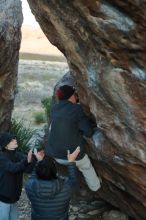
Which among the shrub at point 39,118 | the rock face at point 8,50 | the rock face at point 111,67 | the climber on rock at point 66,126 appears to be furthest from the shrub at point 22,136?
the rock face at point 111,67

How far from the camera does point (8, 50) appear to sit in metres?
9.55

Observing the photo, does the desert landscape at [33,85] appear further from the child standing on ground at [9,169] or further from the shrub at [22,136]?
the child standing on ground at [9,169]

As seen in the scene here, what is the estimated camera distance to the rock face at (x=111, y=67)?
202 inches

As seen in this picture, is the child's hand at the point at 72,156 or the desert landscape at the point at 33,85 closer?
the child's hand at the point at 72,156

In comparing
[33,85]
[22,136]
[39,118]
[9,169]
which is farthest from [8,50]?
[33,85]

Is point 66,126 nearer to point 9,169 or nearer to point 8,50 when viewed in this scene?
point 9,169

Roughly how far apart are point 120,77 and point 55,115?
1692 mm

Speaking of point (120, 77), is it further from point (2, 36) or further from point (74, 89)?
point (2, 36)

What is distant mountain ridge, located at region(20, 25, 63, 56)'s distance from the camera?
43969 mm

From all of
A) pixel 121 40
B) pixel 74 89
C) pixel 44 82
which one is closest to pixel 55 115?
pixel 74 89

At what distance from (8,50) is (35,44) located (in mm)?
40013

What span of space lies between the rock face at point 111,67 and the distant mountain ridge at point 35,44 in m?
35.3

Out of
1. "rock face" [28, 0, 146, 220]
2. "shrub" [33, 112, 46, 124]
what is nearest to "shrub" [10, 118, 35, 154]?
"shrub" [33, 112, 46, 124]

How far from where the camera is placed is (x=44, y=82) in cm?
2369
